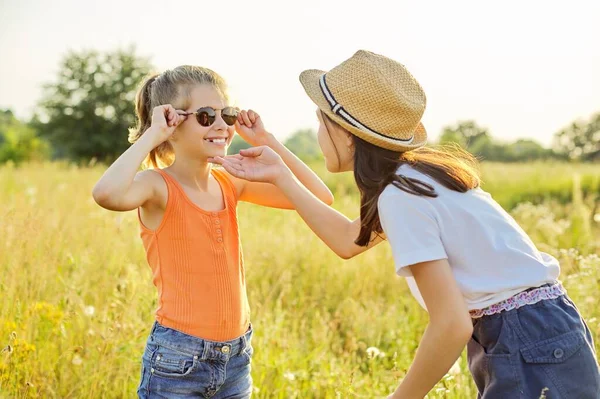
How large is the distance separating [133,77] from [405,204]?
39201 millimetres

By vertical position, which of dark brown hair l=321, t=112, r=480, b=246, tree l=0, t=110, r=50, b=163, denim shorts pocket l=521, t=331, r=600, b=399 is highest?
tree l=0, t=110, r=50, b=163

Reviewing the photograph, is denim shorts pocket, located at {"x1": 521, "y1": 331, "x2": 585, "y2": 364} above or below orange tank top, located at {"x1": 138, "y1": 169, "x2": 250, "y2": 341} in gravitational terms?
below

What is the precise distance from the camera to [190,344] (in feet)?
7.52

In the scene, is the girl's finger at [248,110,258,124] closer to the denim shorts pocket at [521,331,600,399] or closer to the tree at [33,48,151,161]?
the denim shorts pocket at [521,331,600,399]

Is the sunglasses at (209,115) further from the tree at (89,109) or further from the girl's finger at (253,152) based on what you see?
the tree at (89,109)

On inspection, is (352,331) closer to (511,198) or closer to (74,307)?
(74,307)

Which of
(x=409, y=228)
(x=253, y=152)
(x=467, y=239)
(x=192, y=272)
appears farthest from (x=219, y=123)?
(x=467, y=239)

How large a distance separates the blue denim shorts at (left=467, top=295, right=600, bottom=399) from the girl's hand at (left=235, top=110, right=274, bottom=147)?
49.7 inches

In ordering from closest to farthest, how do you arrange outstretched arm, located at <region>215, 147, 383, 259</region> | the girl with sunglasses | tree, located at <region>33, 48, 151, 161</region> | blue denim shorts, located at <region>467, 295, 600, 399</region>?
blue denim shorts, located at <region>467, 295, 600, 399</region> → the girl with sunglasses → outstretched arm, located at <region>215, 147, 383, 259</region> → tree, located at <region>33, 48, 151, 161</region>

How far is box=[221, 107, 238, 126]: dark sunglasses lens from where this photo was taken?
251 centimetres

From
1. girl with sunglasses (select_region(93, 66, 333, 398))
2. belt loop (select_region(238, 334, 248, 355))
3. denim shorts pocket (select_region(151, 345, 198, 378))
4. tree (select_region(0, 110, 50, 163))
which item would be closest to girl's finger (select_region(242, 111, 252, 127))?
girl with sunglasses (select_region(93, 66, 333, 398))

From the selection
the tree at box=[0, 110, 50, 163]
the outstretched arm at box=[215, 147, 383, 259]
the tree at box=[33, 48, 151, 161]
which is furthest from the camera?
the tree at box=[0, 110, 50, 163]

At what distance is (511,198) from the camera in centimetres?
1324

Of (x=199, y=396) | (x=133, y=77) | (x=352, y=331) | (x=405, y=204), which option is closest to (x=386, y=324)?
(x=352, y=331)
